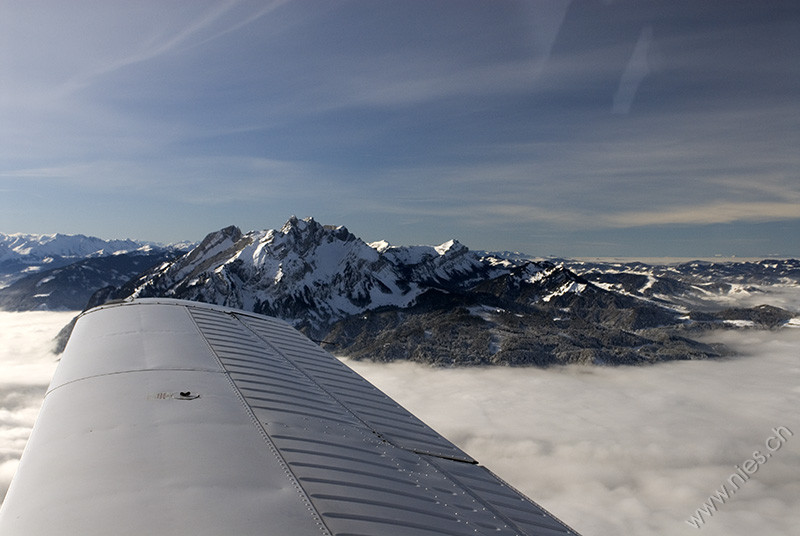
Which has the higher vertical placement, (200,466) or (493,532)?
(200,466)

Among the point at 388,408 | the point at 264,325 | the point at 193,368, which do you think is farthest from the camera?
the point at 264,325

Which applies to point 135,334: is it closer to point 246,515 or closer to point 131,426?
point 131,426

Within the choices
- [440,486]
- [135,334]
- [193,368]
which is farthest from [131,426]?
[135,334]

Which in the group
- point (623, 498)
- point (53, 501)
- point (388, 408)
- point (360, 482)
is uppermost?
point (53, 501)

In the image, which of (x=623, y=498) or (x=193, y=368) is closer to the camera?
(x=193, y=368)

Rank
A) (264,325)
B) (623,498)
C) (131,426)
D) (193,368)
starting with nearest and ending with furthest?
(131,426), (193,368), (264,325), (623,498)

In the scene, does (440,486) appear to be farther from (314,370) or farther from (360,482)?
(314,370)

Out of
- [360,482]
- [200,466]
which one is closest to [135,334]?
[200,466]
